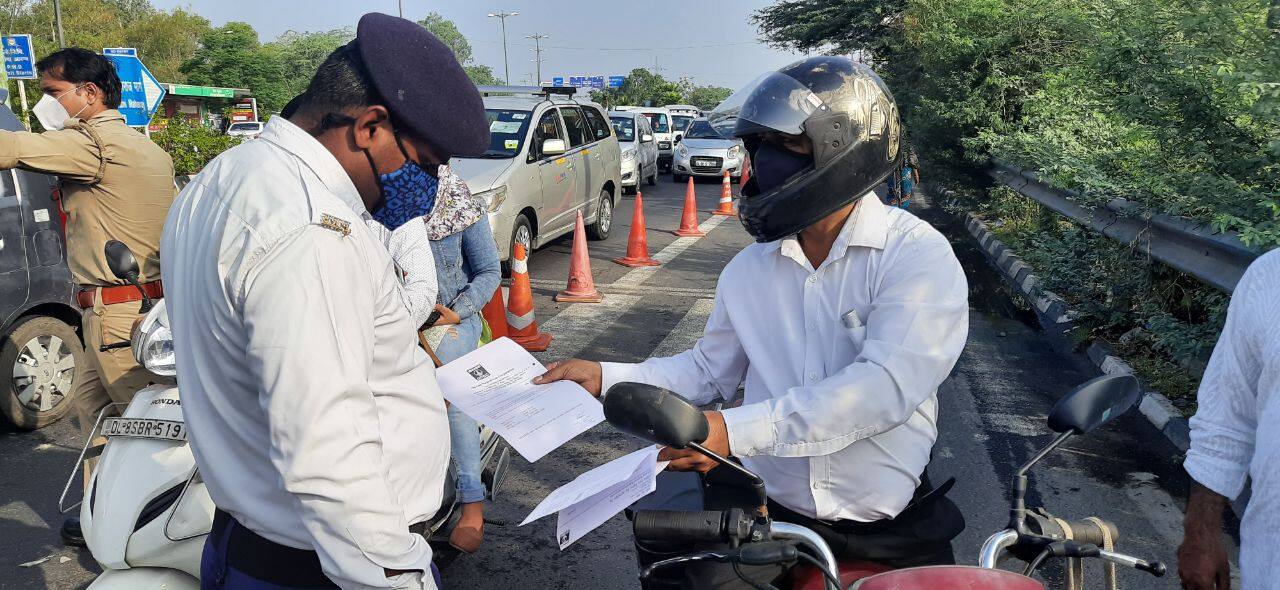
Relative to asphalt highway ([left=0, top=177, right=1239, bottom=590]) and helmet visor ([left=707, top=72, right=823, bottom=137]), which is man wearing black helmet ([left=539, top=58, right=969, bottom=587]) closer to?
helmet visor ([left=707, top=72, right=823, bottom=137])

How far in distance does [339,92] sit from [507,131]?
895 centimetres

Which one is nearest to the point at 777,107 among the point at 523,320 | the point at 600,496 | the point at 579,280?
the point at 600,496

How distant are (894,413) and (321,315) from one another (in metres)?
1.12

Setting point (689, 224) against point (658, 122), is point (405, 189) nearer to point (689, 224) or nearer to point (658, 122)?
point (689, 224)

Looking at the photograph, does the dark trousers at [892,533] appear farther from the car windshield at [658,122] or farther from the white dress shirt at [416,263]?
the car windshield at [658,122]

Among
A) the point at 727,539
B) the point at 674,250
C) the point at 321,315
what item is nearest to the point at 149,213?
the point at 321,315

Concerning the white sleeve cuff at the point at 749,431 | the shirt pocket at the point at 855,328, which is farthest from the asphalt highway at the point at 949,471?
the white sleeve cuff at the point at 749,431

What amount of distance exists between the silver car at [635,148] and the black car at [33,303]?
526 inches

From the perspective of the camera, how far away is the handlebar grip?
1.75 meters

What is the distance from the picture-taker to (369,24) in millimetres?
1692

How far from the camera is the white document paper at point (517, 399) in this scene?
6.77ft

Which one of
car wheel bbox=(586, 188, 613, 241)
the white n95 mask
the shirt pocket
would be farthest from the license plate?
car wheel bbox=(586, 188, 613, 241)

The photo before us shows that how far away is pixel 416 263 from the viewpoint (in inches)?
139

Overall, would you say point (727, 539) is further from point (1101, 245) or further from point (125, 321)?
point (1101, 245)
